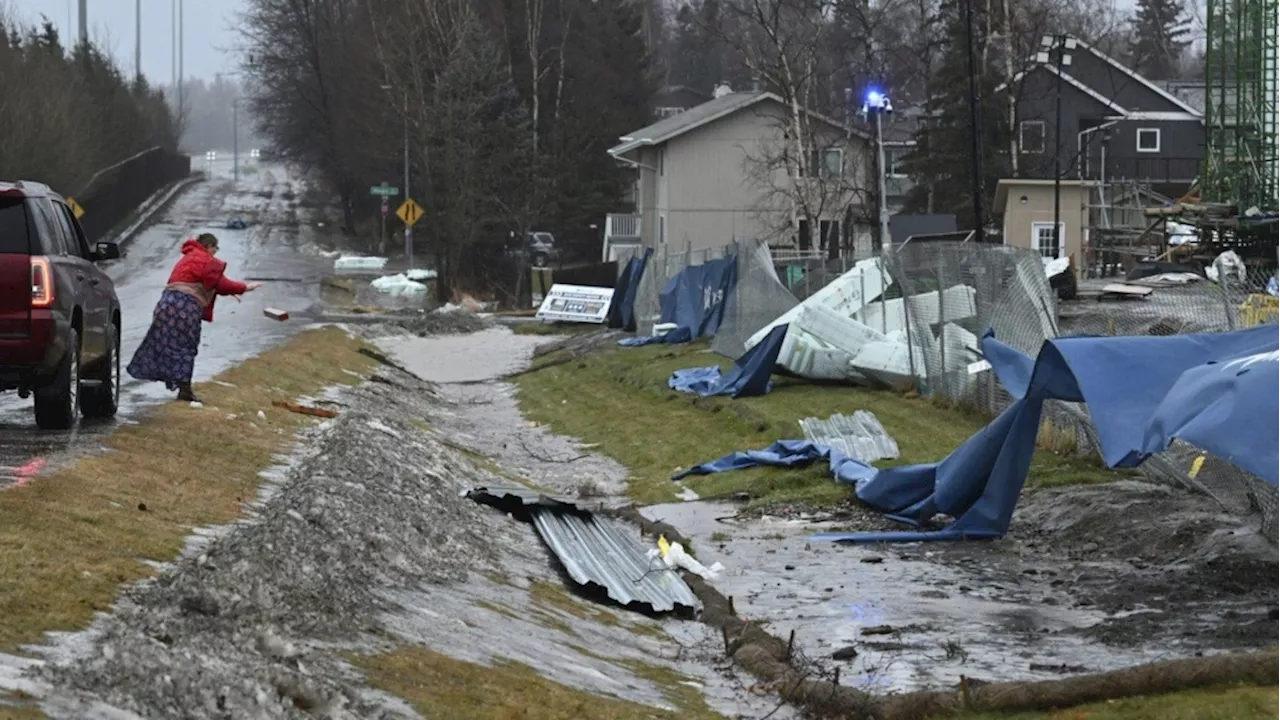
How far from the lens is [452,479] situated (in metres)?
16.1

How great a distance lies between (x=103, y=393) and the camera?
Result: 50.6 ft

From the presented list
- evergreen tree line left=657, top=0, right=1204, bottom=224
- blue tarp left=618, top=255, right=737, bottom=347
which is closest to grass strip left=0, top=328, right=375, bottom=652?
blue tarp left=618, top=255, right=737, bottom=347

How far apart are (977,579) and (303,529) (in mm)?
4640

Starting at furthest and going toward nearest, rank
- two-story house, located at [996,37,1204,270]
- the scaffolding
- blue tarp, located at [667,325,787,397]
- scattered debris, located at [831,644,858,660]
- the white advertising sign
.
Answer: two-story house, located at [996,37,1204,270], the scaffolding, the white advertising sign, blue tarp, located at [667,325,787,397], scattered debris, located at [831,644,858,660]

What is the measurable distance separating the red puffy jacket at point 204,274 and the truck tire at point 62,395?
2119mm

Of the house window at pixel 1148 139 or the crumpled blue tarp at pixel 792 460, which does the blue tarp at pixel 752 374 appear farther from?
the house window at pixel 1148 139

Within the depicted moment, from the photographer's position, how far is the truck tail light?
42.6ft

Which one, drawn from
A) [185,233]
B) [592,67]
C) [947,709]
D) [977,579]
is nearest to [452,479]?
[977,579]

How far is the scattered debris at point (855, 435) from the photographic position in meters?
17.0

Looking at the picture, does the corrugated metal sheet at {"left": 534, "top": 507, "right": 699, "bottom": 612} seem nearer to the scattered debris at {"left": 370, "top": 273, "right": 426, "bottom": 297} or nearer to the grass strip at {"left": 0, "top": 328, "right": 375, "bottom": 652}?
the grass strip at {"left": 0, "top": 328, "right": 375, "bottom": 652}

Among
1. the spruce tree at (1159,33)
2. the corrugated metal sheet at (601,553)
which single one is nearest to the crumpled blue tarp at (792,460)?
the corrugated metal sheet at (601,553)

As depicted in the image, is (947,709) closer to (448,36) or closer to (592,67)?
(448,36)

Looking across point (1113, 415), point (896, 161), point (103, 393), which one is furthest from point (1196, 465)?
point (896, 161)

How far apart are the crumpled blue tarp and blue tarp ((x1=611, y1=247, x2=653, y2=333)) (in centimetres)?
2030
